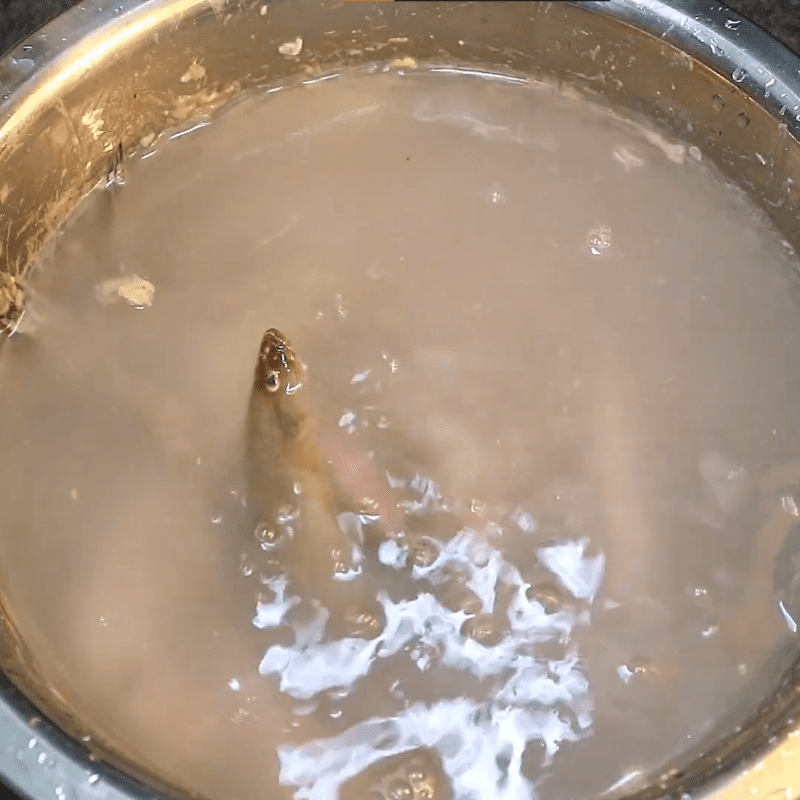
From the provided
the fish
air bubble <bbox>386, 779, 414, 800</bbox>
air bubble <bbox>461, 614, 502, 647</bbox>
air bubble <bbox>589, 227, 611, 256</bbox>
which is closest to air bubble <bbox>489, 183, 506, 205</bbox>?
air bubble <bbox>589, 227, 611, 256</bbox>

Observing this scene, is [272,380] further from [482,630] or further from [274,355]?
[482,630]

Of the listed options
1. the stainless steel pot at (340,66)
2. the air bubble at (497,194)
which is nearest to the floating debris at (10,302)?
the stainless steel pot at (340,66)

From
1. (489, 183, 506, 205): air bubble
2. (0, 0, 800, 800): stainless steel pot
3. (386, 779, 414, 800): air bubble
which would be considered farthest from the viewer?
(489, 183, 506, 205): air bubble

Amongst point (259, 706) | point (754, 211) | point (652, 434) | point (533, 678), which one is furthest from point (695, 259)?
point (259, 706)

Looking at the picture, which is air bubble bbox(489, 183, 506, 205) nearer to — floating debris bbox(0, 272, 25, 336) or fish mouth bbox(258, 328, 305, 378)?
fish mouth bbox(258, 328, 305, 378)

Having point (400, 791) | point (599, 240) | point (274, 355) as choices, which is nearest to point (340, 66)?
point (599, 240)

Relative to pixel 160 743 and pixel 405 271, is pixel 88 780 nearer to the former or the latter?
pixel 160 743
